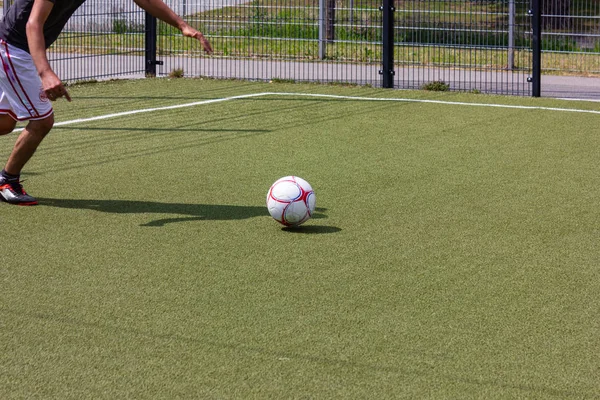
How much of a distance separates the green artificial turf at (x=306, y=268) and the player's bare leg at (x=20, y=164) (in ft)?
0.38

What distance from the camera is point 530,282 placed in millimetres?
5098

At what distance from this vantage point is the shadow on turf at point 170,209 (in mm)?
6508

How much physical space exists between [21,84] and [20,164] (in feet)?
1.91

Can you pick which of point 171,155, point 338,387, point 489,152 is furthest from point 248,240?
point 489,152

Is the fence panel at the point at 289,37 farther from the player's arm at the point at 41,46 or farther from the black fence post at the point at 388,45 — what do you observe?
the player's arm at the point at 41,46

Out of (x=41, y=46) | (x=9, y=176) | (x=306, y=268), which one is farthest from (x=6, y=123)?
(x=306, y=268)

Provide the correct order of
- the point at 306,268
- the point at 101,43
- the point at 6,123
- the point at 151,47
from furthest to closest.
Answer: the point at 151,47
the point at 101,43
the point at 6,123
the point at 306,268

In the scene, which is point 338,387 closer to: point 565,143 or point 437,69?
point 565,143

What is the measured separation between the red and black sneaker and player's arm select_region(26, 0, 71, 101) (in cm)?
102

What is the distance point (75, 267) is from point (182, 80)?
364 inches

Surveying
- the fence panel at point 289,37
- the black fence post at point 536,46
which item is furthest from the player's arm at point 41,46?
the fence panel at point 289,37

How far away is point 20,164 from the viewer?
6988 mm

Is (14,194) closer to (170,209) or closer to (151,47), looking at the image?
(170,209)

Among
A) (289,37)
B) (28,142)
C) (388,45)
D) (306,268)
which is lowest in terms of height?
(306,268)
